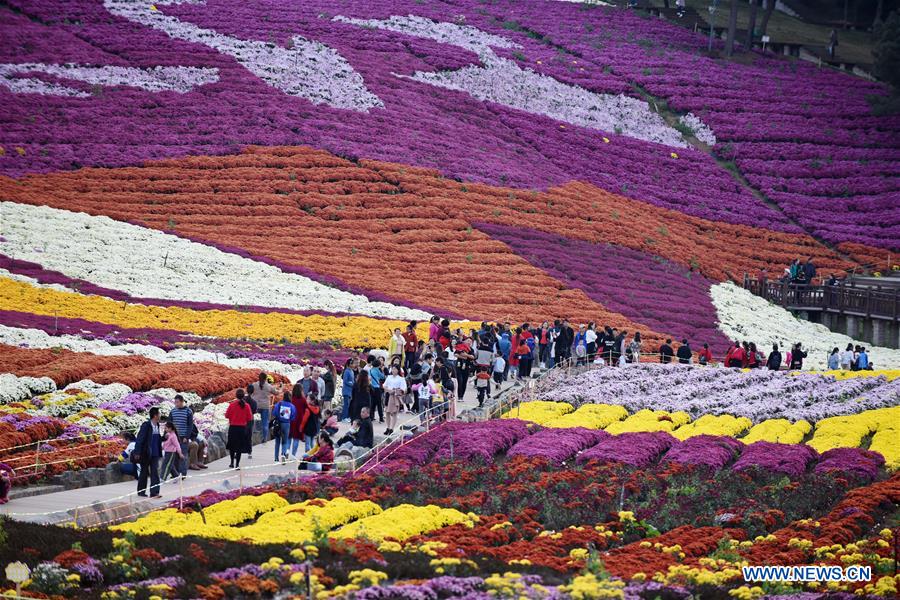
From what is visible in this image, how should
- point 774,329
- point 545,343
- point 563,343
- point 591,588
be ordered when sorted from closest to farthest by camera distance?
point 591,588, point 563,343, point 545,343, point 774,329

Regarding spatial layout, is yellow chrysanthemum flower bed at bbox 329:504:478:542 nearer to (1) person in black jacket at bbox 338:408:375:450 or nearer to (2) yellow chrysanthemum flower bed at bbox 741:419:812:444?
(1) person in black jacket at bbox 338:408:375:450

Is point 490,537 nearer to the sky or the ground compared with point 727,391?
nearer to the sky

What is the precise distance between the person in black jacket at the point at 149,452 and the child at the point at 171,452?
23cm

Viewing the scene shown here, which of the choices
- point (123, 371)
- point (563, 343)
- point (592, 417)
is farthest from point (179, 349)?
point (592, 417)

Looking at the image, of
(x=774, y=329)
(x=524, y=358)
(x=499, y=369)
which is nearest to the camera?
(x=499, y=369)

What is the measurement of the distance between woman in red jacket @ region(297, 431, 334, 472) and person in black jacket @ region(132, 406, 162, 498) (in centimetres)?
326

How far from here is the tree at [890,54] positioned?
87.9 m

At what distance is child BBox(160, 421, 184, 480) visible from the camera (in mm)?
24281

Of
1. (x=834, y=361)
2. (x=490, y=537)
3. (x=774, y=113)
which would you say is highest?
(x=774, y=113)

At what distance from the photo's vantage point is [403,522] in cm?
2153

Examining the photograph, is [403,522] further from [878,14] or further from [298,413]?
[878,14]

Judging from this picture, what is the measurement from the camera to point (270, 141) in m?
67.0

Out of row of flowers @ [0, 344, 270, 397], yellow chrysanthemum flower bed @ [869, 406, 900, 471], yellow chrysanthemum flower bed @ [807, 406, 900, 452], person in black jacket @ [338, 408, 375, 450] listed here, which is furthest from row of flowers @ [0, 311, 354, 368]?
yellow chrysanthemum flower bed @ [869, 406, 900, 471]

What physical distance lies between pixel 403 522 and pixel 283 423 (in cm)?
644
